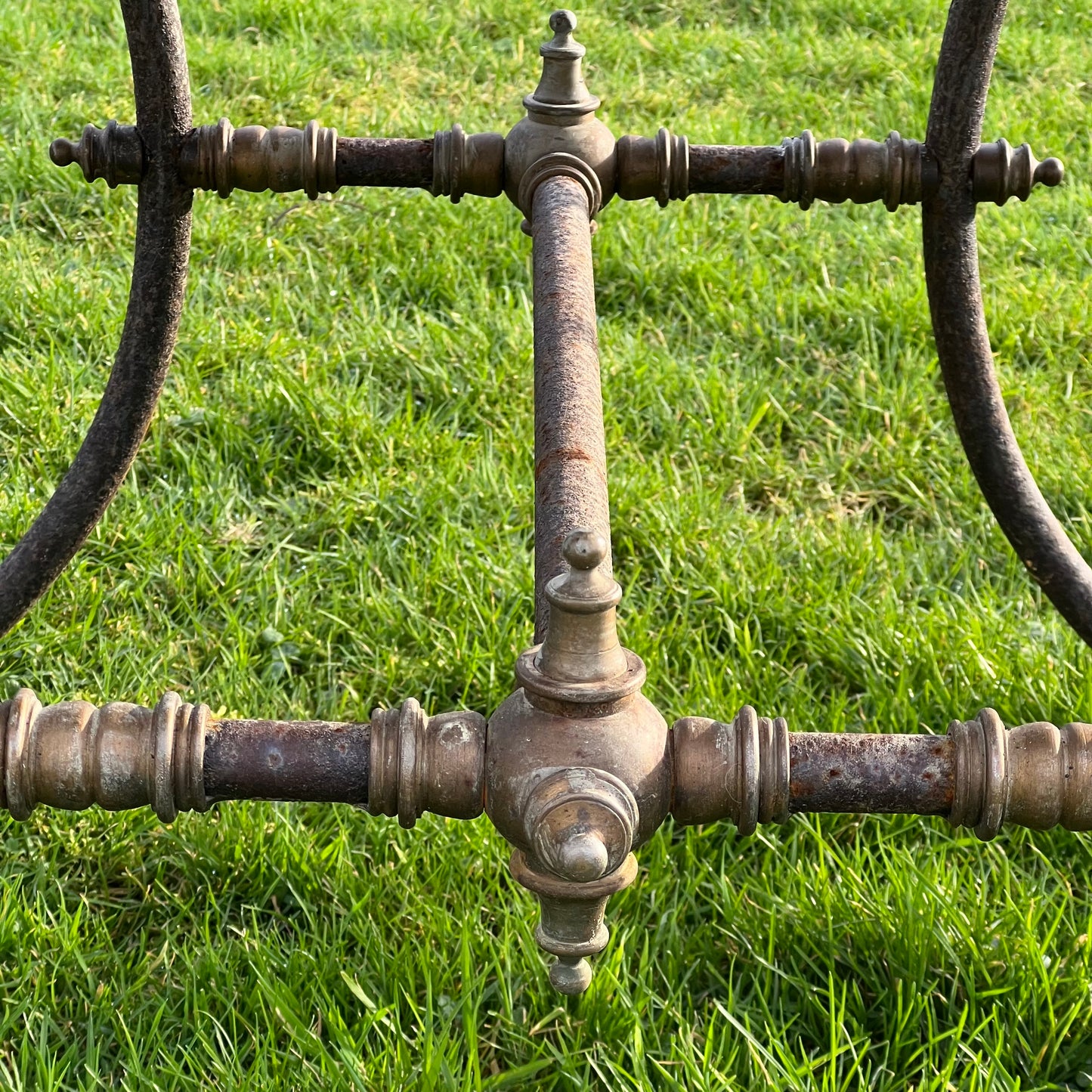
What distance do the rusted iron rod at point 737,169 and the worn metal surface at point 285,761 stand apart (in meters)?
1.10

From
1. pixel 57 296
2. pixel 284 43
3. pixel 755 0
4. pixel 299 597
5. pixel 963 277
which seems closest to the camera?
pixel 963 277

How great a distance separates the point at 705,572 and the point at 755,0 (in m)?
2.98

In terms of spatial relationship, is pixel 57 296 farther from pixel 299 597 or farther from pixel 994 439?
pixel 994 439

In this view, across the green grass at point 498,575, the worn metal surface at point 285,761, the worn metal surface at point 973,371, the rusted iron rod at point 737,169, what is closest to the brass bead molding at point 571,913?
the worn metal surface at point 285,761

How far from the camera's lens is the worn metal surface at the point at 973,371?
1831 mm

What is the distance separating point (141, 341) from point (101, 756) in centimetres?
99

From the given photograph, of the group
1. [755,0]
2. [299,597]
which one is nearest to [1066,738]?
[299,597]

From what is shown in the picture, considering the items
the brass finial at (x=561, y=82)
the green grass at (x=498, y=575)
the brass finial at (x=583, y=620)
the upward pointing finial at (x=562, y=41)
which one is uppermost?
the upward pointing finial at (x=562, y=41)

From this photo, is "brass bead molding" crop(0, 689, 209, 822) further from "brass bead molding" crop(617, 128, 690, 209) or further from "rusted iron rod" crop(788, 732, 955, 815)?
"brass bead molding" crop(617, 128, 690, 209)

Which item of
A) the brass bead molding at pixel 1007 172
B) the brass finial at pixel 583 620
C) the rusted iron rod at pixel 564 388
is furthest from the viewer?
the brass bead molding at pixel 1007 172

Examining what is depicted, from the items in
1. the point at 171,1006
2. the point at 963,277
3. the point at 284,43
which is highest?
the point at 284,43

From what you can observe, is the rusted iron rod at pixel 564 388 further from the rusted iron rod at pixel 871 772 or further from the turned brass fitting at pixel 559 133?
the rusted iron rod at pixel 871 772

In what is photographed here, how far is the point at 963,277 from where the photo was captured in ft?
6.13

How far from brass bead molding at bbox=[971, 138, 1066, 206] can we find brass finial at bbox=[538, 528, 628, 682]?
1.04 metres
